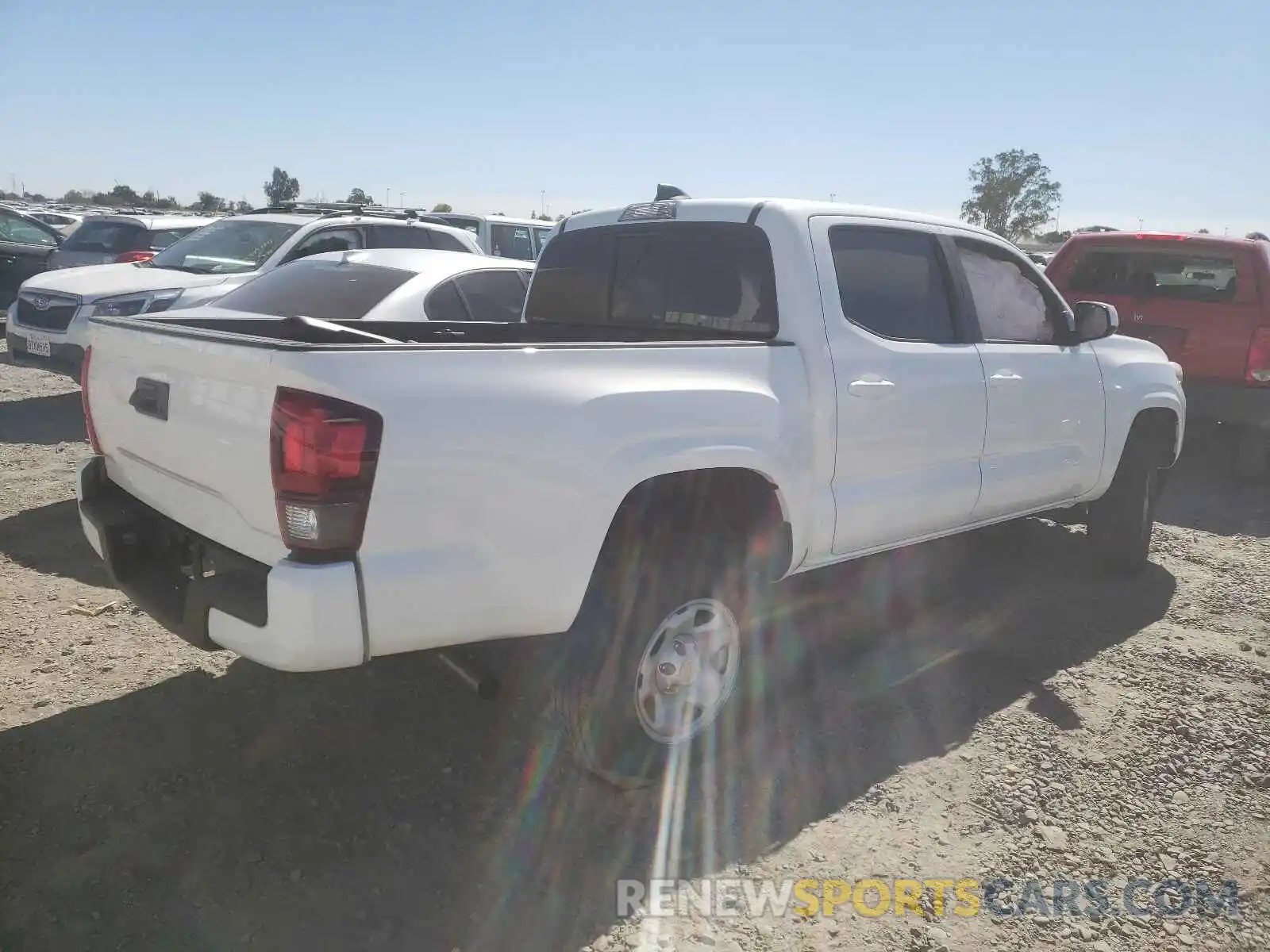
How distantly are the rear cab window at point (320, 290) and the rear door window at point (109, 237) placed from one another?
20.2ft

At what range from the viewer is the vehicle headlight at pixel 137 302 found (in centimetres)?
791

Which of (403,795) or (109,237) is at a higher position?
(109,237)

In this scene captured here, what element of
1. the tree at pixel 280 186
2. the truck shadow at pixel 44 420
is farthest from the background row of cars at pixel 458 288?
the tree at pixel 280 186

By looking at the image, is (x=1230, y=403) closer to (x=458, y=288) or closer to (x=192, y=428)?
(x=458, y=288)

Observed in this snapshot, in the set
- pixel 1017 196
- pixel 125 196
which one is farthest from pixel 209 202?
pixel 1017 196

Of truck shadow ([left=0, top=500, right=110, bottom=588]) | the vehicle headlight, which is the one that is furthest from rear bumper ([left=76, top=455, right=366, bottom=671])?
the vehicle headlight

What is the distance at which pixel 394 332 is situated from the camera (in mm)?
4203

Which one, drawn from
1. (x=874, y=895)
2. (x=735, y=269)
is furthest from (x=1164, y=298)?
(x=874, y=895)

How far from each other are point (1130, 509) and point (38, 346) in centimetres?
811

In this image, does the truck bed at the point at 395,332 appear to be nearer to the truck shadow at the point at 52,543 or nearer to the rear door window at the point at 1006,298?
the rear door window at the point at 1006,298

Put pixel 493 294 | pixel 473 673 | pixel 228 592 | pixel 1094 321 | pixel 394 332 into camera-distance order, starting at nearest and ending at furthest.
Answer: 1. pixel 228 592
2. pixel 473 673
3. pixel 394 332
4. pixel 1094 321
5. pixel 493 294

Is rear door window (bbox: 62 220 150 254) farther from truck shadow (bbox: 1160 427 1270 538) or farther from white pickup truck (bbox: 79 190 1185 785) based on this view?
truck shadow (bbox: 1160 427 1270 538)

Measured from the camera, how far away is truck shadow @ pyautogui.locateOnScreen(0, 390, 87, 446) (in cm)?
749

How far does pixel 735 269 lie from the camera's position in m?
3.72
